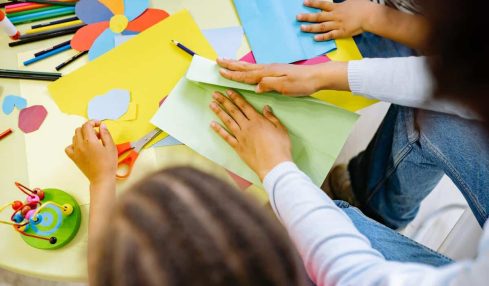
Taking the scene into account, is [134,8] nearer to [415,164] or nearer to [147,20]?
[147,20]

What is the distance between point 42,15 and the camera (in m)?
0.70

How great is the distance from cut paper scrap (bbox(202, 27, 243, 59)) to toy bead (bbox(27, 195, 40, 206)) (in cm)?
36

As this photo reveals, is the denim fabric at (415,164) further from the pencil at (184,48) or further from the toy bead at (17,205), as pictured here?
the toy bead at (17,205)

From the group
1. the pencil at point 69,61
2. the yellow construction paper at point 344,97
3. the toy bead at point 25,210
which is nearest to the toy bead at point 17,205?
the toy bead at point 25,210

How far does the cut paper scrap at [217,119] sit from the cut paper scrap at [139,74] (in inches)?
1.1

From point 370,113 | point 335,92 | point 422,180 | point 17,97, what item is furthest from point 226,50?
point 370,113

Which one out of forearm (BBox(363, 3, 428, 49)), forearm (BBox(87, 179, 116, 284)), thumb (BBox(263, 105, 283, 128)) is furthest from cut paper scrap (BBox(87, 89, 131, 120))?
forearm (BBox(363, 3, 428, 49))

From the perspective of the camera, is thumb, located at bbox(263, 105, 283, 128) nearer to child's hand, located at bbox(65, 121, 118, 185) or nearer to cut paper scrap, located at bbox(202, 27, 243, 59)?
cut paper scrap, located at bbox(202, 27, 243, 59)

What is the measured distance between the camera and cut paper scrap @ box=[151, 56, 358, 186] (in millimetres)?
631

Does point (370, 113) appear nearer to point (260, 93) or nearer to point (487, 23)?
point (260, 93)

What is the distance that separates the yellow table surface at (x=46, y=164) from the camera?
22.2 inches

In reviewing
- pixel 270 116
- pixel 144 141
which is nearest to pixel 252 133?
pixel 270 116

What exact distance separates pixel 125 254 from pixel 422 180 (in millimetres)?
746

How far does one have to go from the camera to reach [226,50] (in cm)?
70
